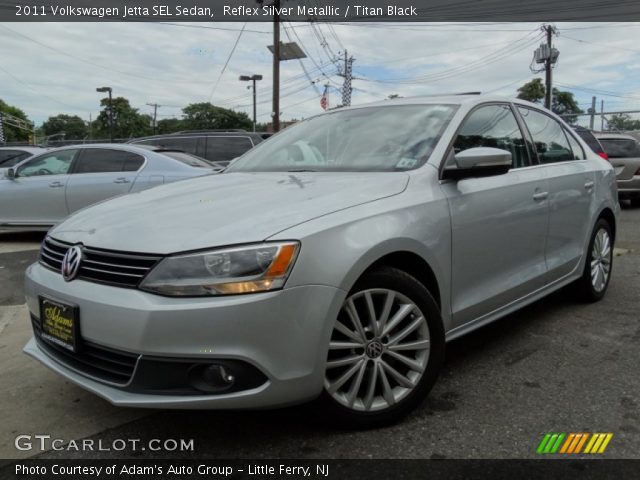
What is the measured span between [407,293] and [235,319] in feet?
2.80

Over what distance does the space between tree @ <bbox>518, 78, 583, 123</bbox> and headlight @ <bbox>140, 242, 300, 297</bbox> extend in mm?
42627

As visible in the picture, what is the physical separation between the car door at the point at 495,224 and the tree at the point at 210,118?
273ft

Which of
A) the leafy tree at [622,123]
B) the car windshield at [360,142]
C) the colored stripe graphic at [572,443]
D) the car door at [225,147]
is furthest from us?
the leafy tree at [622,123]

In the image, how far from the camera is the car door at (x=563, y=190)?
372 cm

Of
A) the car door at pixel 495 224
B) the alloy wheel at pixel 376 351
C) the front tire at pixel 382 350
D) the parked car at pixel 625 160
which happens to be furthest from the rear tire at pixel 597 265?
the parked car at pixel 625 160

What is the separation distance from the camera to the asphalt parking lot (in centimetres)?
234

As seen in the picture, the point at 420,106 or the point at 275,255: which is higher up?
the point at 420,106

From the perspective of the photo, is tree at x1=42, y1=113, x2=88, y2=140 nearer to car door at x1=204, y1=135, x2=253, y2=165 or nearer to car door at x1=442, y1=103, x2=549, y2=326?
car door at x1=204, y1=135, x2=253, y2=165

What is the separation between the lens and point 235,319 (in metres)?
2.01

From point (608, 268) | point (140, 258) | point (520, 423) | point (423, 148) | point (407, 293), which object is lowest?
point (520, 423)

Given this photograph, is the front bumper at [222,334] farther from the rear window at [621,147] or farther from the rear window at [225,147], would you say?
the rear window at [621,147]

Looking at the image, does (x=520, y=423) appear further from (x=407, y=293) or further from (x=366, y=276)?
(x=366, y=276)

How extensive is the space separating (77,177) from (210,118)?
8079 cm

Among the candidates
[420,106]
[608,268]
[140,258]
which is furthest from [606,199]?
[140,258]
